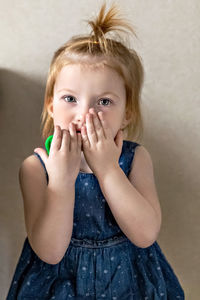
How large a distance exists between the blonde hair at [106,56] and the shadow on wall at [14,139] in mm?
114

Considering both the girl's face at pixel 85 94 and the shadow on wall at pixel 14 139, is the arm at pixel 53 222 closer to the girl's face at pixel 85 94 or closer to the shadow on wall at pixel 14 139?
the girl's face at pixel 85 94

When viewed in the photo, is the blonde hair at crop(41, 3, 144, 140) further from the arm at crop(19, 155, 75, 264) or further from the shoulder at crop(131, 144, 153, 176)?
the arm at crop(19, 155, 75, 264)

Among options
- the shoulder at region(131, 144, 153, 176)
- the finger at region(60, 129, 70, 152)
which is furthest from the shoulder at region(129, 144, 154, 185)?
the finger at region(60, 129, 70, 152)

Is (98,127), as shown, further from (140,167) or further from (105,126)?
(140,167)

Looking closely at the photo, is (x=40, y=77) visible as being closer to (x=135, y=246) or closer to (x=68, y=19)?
(x=68, y=19)

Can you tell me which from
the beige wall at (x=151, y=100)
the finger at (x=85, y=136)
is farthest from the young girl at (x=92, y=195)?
the beige wall at (x=151, y=100)

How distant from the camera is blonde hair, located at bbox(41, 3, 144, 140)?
1003mm

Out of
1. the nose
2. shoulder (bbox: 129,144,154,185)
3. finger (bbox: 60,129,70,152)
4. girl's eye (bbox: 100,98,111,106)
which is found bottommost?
shoulder (bbox: 129,144,154,185)

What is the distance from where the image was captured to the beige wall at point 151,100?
1.18 m

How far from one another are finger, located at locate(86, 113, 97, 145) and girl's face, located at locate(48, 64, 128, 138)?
24 mm

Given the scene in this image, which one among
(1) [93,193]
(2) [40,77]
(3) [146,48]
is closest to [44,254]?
(1) [93,193]

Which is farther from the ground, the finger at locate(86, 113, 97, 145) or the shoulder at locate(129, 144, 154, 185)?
the finger at locate(86, 113, 97, 145)

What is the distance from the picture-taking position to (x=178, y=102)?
123cm

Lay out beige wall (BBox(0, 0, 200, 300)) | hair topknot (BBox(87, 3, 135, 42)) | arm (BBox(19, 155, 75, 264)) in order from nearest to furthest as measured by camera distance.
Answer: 1. arm (BBox(19, 155, 75, 264))
2. hair topknot (BBox(87, 3, 135, 42))
3. beige wall (BBox(0, 0, 200, 300))
